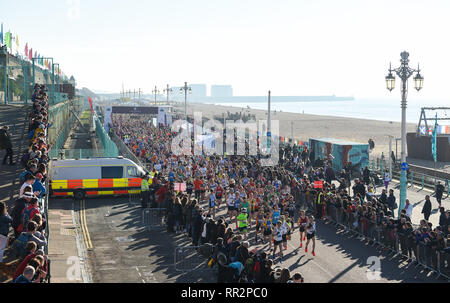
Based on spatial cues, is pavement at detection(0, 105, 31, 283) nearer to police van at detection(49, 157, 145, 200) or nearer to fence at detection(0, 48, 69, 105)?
fence at detection(0, 48, 69, 105)

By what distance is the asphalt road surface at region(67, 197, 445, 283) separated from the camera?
52.8 ft

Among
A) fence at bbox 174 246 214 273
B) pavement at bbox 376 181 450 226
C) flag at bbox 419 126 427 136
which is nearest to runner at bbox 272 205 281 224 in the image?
fence at bbox 174 246 214 273

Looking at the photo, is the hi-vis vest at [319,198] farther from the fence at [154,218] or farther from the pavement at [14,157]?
the pavement at [14,157]

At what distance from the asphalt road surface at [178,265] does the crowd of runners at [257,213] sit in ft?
1.98

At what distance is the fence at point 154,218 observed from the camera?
22719 mm

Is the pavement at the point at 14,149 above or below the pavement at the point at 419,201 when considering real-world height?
above

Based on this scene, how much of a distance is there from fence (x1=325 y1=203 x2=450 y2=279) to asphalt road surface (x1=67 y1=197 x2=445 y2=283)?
0.34 metres

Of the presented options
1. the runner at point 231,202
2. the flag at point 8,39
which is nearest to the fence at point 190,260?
the runner at point 231,202

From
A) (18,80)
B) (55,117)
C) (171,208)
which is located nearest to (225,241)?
(171,208)

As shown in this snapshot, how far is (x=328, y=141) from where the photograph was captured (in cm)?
4072

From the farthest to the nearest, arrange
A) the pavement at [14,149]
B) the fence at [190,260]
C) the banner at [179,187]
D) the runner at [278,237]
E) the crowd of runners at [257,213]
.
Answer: the banner at [179,187], the pavement at [14,149], the runner at [278,237], the fence at [190,260], the crowd of runners at [257,213]

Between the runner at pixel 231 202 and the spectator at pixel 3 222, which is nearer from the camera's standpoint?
the spectator at pixel 3 222

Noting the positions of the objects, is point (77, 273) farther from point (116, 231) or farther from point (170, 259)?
point (116, 231)
